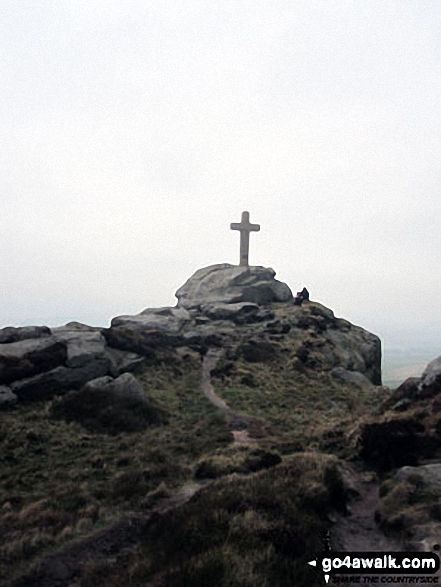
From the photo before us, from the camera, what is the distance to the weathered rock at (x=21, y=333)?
3262cm

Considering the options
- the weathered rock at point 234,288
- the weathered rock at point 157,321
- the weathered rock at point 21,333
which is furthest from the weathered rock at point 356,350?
the weathered rock at point 21,333

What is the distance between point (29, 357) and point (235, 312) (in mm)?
32836

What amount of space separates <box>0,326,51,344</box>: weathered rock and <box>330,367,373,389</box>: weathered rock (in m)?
27.9

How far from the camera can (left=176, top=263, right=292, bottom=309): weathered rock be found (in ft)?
214

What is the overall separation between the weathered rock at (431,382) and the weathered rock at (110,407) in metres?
15.2

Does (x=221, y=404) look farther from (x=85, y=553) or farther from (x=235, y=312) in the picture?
(x=235, y=312)

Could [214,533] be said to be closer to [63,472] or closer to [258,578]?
[258,578]

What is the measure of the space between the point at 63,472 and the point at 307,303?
169 ft

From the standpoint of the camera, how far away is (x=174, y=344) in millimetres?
45875

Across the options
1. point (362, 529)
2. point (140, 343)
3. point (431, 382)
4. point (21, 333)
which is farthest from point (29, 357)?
point (431, 382)

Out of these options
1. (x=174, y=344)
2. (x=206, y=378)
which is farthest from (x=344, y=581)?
(x=174, y=344)

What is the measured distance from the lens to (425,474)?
1316 cm

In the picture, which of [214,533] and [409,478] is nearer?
[214,533]

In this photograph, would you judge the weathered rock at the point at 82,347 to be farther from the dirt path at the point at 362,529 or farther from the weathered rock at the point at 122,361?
the dirt path at the point at 362,529
